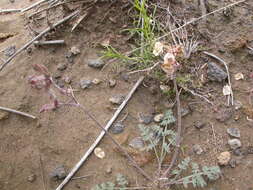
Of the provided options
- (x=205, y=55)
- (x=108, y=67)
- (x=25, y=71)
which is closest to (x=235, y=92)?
(x=205, y=55)

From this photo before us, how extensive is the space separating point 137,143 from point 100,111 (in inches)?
15.0

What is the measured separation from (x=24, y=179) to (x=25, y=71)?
3.01 ft

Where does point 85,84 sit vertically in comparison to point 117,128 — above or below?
above

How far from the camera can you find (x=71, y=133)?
2264 mm

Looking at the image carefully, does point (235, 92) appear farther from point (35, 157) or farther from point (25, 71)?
point (25, 71)

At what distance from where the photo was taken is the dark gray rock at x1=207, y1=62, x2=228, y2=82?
2.32 metres

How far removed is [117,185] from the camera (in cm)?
205

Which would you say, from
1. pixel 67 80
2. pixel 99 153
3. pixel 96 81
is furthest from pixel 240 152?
pixel 67 80

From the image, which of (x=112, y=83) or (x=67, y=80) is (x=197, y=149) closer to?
(x=112, y=83)

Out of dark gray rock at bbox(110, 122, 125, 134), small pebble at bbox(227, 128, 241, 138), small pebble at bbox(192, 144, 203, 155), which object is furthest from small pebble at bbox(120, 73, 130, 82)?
small pebble at bbox(227, 128, 241, 138)

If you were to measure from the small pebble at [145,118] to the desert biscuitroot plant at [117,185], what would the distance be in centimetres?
44

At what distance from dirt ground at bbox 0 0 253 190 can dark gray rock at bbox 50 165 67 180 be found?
34 mm

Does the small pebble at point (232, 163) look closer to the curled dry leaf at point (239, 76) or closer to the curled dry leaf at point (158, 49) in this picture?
the curled dry leaf at point (239, 76)

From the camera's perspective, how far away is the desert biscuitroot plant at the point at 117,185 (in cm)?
196
